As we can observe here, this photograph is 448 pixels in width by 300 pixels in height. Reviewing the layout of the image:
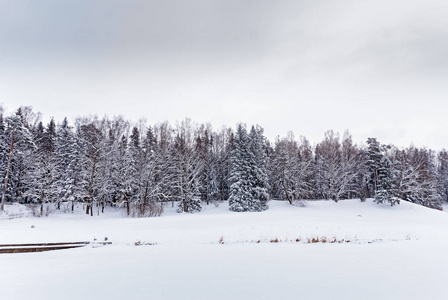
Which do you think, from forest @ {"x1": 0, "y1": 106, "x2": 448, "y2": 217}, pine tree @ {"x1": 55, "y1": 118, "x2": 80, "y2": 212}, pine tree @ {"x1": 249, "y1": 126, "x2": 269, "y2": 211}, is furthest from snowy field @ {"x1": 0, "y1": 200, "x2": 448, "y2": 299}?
pine tree @ {"x1": 55, "y1": 118, "x2": 80, "y2": 212}

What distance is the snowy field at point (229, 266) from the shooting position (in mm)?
6432

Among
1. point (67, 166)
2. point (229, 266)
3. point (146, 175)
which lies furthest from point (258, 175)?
point (67, 166)

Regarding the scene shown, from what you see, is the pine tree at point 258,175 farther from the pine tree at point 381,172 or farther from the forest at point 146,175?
the pine tree at point 381,172

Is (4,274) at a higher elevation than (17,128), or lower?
lower

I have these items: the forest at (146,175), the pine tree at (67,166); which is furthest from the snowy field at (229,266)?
the pine tree at (67,166)

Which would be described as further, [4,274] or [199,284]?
[4,274]

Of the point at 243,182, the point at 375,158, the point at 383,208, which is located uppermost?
the point at 375,158

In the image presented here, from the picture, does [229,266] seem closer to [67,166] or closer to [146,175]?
[146,175]

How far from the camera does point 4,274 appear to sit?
779cm

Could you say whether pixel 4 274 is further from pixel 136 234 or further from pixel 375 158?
pixel 375 158

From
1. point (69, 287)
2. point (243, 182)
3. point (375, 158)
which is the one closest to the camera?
point (69, 287)

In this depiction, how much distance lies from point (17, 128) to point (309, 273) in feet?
122

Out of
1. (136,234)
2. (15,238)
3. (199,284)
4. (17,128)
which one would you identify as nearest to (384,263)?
(199,284)

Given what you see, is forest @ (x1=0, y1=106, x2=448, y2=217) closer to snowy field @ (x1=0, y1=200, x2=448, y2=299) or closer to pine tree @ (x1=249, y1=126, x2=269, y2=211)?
pine tree @ (x1=249, y1=126, x2=269, y2=211)
